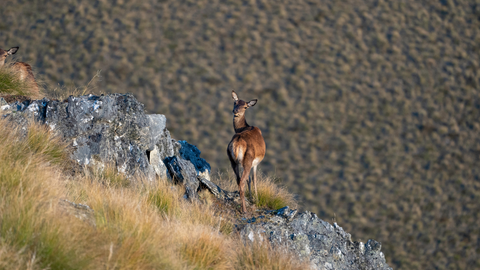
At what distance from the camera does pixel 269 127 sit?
11781 millimetres

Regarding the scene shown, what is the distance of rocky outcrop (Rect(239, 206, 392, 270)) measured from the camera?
13.5 feet

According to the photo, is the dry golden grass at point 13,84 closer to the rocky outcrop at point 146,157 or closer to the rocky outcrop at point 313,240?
the rocky outcrop at point 146,157

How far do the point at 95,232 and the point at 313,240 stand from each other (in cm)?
240

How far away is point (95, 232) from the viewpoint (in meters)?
2.75

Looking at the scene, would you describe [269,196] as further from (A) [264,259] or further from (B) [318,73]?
(B) [318,73]

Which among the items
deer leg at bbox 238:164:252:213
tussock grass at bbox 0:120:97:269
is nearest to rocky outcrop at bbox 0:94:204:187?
deer leg at bbox 238:164:252:213

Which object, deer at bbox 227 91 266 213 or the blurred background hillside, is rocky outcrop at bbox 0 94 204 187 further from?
the blurred background hillside

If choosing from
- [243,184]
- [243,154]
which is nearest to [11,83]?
[243,154]

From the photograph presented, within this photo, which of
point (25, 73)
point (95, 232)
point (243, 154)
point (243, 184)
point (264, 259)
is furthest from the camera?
point (25, 73)

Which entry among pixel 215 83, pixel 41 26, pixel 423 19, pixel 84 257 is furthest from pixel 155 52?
pixel 84 257

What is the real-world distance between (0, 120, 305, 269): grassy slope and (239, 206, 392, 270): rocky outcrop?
16.2 inches

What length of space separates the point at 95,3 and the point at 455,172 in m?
12.8

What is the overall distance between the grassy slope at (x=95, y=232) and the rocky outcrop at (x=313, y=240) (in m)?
0.41

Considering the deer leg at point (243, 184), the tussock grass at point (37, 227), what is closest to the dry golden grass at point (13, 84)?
the tussock grass at point (37, 227)
